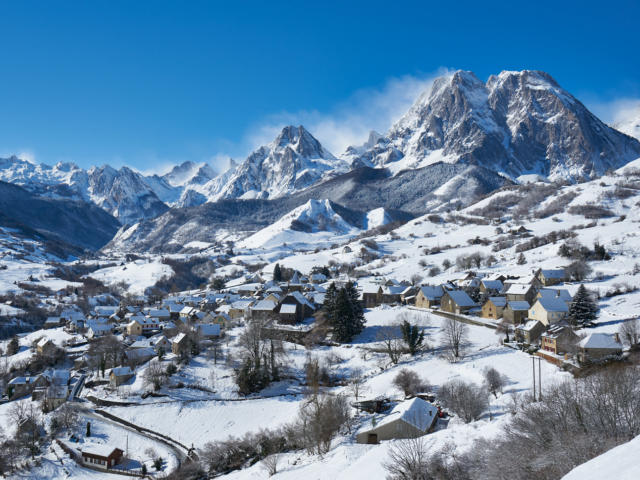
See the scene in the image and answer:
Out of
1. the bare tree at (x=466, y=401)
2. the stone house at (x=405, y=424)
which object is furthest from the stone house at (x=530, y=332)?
the stone house at (x=405, y=424)

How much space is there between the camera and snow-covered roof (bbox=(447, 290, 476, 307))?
60.1m

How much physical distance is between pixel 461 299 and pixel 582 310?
57.9 feet

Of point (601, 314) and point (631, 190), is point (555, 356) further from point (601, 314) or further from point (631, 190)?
Answer: point (631, 190)

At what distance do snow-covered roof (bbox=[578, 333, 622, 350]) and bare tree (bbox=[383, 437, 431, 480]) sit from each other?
68.1ft

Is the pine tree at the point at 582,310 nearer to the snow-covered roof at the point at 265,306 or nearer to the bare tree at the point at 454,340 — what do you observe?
the bare tree at the point at 454,340

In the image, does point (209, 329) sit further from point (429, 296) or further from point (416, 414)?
point (416, 414)

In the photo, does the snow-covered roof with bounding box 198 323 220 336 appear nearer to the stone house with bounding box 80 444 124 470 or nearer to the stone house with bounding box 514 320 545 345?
the stone house with bounding box 80 444 124 470

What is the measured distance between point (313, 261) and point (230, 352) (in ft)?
323

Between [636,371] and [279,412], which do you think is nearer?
[636,371]

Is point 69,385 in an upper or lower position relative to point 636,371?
lower

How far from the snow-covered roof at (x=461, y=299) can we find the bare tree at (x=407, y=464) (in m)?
42.6

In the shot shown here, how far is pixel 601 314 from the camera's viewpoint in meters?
→ 46.3

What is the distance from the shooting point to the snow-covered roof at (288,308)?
6328 centimetres

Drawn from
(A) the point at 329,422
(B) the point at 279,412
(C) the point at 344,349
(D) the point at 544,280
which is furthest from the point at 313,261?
(A) the point at 329,422
